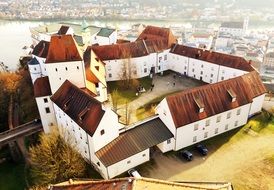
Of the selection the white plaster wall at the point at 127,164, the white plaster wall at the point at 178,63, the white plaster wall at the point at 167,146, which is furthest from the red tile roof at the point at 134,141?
the white plaster wall at the point at 178,63

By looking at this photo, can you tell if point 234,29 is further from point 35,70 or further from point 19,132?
point 19,132

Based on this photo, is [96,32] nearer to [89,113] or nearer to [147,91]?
[147,91]

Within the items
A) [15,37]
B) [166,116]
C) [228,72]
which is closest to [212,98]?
[166,116]

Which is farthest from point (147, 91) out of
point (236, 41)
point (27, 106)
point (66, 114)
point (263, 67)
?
point (236, 41)

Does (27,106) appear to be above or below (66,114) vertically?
below

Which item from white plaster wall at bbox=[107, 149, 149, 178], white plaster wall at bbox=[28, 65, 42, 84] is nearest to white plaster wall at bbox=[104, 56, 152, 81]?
white plaster wall at bbox=[28, 65, 42, 84]

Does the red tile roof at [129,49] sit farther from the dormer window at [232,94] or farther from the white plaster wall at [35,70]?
the dormer window at [232,94]
